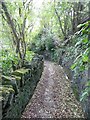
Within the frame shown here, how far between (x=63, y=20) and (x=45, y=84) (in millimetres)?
8663

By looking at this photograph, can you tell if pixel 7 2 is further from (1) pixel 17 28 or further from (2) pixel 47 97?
(2) pixel 47 97

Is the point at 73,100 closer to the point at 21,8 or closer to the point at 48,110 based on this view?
the point at 48,110

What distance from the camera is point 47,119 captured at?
531cm

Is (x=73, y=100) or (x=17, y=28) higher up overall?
(x=17, y=28)

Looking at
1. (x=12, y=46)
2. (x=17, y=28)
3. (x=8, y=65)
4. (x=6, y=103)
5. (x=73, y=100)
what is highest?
(x=17, y=28)

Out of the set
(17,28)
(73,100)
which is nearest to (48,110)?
(73,100)

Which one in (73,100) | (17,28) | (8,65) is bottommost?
(73,100)

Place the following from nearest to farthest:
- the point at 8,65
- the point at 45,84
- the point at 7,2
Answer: the point at 8,65 < the point at 7,2 < the point at 45,84

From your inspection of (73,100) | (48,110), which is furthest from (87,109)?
(73,100)

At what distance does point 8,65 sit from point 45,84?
13.9 feet

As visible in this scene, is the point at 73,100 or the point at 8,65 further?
the point at 73,100

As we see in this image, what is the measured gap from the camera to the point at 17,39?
6.13 metres

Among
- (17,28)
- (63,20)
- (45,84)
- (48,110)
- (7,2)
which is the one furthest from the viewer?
(63,20)

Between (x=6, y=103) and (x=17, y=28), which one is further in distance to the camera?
(x=17, y=28)
